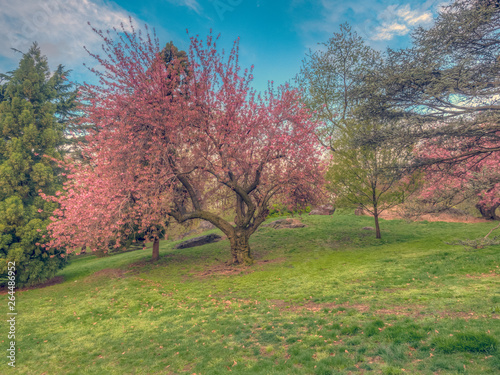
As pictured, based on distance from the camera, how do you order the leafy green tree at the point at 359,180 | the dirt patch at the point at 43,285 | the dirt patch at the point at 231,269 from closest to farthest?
the dirt patch at the point at 231,269
the dirt patch at the point at 43,285
the leafy green tree at the point at 359,180

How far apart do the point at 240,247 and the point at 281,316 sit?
887 cm

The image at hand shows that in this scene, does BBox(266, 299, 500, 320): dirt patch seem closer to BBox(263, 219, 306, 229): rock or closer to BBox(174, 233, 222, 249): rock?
BBox(174, 233, 222, 249): rock

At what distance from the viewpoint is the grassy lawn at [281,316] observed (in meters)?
6.60

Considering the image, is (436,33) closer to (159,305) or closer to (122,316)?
(159,305)

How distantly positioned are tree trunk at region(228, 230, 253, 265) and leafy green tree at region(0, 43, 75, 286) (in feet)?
35.8

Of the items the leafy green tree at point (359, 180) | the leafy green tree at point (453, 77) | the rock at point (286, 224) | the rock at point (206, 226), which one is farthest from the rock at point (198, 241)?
the leafy green tree at point (453, 77)

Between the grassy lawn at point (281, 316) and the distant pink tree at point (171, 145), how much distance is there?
3.37 m

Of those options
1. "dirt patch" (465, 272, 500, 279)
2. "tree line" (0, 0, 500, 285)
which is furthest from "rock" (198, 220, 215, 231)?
"dirt patch" (465, 272, 500, 279)

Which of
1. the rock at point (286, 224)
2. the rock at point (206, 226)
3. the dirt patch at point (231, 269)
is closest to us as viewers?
the dirt patch at point (231, 269)

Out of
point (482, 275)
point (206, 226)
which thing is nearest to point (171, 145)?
point (482, 275)

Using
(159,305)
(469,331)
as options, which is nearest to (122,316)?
(159,305)

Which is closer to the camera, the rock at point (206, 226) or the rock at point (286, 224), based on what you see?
the rock at point (286, 224)

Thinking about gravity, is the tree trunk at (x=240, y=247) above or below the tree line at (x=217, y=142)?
below

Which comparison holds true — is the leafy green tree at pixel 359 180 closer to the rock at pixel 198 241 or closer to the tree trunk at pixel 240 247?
the tree trunk at pixel 240 247
